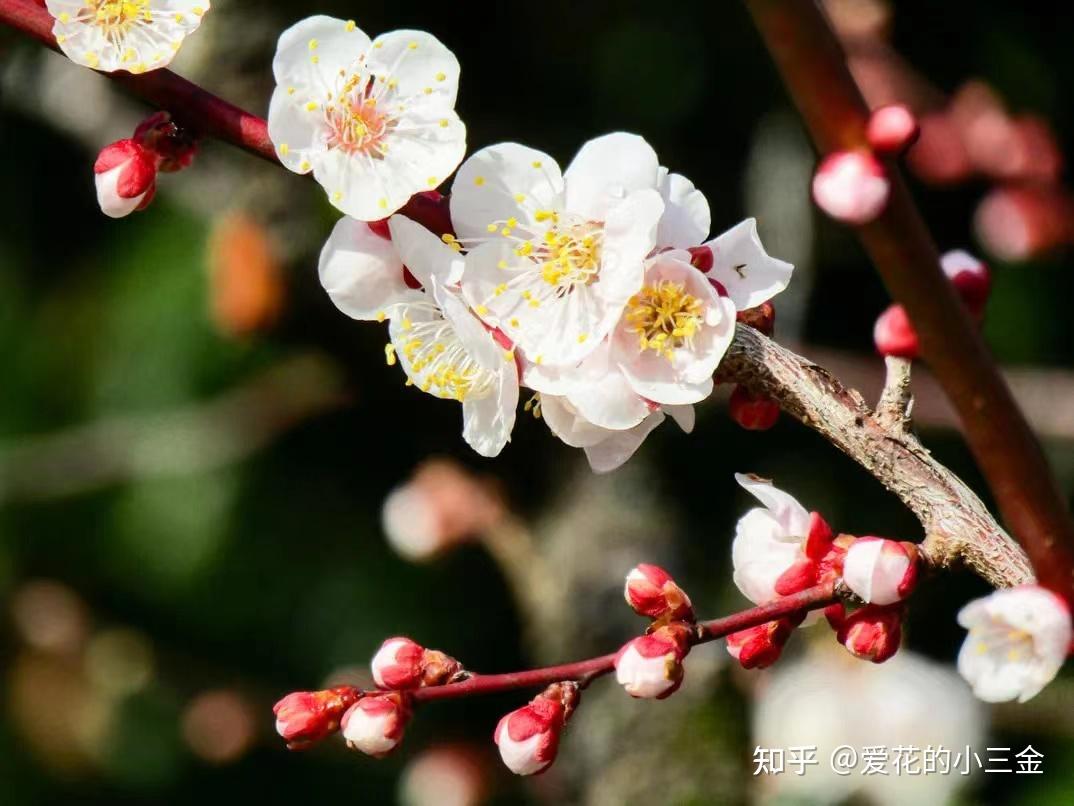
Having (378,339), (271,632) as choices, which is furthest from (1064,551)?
(271,632)

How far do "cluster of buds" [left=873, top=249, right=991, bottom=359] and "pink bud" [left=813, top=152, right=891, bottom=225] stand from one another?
0.23m

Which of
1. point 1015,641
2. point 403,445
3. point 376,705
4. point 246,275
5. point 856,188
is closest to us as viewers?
point 856,188

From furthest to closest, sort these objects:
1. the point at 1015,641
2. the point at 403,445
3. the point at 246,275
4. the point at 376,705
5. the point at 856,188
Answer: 1. the point at 403,445
2. the point at 246,275
3. the point at 376,705
4. the point at 1015,641
5. the point at 856,188

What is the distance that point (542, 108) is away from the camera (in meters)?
2.23

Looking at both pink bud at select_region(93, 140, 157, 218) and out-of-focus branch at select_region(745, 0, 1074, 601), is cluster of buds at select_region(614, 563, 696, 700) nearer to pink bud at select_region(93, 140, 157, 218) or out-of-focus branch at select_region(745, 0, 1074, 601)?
out-of-focus branch at select_region(745, 0, 1074, 601)

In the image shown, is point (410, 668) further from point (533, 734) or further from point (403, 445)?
point (403, 445)

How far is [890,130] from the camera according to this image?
1.92 feet

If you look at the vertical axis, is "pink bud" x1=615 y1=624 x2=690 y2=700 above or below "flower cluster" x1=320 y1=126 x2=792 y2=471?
below

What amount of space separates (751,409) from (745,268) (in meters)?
0.09

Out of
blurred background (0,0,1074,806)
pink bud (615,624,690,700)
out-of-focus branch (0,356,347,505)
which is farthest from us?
out-of-focus branch (0,356,347,505)

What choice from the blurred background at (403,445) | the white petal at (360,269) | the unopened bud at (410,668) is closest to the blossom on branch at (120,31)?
the white petal at (360,269)

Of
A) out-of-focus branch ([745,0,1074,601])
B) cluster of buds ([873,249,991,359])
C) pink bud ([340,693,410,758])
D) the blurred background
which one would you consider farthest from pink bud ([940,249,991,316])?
the blurred background

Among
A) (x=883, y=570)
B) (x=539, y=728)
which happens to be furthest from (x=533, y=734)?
(x=883, y=570)

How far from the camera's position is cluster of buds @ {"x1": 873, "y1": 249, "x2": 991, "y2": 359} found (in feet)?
2.60
